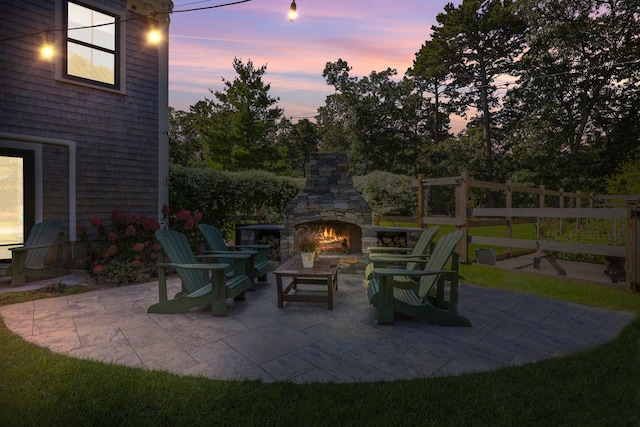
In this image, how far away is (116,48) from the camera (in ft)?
23.4

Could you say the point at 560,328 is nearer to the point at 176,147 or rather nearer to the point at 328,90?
the point at 328,90

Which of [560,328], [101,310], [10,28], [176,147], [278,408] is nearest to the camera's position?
[278,408]

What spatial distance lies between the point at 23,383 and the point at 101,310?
Answer: 6.28ft

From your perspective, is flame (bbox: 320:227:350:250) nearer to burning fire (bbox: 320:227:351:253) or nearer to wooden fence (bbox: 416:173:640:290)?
burning fire (bbox: 320:227:351:253)

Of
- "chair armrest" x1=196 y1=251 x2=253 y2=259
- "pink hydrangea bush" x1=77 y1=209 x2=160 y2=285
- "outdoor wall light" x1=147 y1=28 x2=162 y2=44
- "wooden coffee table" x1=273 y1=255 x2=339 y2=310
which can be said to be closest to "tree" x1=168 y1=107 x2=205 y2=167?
"outdoor wall light" x1=147 y1=28 x2=162 y2=44

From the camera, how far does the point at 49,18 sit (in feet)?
20.6

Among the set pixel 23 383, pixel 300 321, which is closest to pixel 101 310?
pixel 23 383

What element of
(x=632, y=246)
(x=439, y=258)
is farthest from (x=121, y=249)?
(x=632, y=246)

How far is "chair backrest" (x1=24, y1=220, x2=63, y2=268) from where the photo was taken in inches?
222

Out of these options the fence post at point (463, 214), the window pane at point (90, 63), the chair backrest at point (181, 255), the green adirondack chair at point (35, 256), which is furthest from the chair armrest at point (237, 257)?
the window pane at point (90, 63)

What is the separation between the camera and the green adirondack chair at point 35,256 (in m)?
5.41

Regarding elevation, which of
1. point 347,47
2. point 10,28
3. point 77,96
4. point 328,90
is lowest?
point 77,96

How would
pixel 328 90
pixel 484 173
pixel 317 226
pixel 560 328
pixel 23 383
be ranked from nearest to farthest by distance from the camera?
pixel 23 383 → pixel 560 328 → pixel 317 226 → pixel 484 173 → pixel 328 90

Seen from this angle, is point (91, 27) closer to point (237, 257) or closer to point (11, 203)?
point (11, 203)
